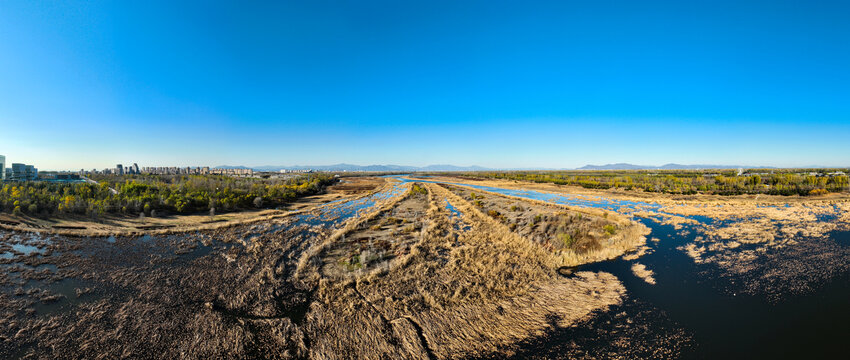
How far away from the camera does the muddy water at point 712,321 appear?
7805mm

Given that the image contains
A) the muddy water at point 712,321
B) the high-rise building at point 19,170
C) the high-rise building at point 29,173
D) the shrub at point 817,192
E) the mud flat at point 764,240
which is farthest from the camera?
the high-rise building at point 29,173

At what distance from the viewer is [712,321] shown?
362 inches

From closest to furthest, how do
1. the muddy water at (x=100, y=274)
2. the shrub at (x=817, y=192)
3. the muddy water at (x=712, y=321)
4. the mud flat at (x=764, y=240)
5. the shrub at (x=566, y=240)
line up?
the muddy water at (x=712, y=321)
the muddy water at (x=100, y=274)
the mud flat at (x=764, y=240)
the shrub at (x=566, y=240)
the shrub at (x=817, y=192)

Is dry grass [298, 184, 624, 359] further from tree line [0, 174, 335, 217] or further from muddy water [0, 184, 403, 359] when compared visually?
tree line [0, 174, 335, 217]

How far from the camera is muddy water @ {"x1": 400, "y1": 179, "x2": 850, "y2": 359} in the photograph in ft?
25.6

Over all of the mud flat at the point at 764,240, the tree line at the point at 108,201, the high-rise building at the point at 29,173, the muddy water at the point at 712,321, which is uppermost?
the high-rise building at the point at 29,173

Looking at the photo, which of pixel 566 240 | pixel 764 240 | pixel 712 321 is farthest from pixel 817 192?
pixel 712 321

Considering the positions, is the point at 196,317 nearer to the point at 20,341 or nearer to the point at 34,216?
the point at 20,341

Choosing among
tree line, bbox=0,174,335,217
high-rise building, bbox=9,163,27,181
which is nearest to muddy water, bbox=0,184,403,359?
tree line, bbox=0,174,335,217

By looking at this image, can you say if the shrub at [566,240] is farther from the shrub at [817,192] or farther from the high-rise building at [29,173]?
the high-rise building at [29,173]

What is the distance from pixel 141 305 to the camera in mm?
9891

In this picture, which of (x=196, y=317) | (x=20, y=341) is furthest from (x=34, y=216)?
(x=196, y=317)

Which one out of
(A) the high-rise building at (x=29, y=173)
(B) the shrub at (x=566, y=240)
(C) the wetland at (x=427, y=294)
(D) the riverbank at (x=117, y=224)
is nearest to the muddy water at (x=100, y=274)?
(C) the wetland at (x=427, y=294)

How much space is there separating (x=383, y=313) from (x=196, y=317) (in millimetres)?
6247
